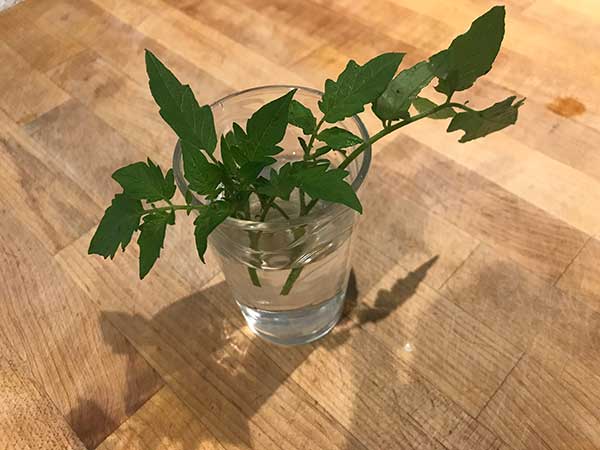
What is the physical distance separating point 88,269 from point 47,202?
10 cm

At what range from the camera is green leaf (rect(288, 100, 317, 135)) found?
1.23 ft

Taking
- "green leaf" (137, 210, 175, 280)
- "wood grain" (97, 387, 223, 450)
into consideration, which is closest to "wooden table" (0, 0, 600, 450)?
"wood grain" (97, 387, 223, 450)

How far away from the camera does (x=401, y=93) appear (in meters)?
0.34

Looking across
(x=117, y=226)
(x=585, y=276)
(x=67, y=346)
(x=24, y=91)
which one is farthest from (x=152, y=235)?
(x=24, y=91)

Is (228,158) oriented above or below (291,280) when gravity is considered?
above

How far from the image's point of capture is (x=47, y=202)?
61 centimetres

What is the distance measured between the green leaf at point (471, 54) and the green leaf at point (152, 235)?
17 cm

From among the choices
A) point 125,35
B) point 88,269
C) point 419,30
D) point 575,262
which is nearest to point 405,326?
point 575,262

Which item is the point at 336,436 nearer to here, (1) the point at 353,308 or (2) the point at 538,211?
(1) the point at 353,308

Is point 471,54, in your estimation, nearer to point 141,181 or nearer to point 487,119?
point 487,119

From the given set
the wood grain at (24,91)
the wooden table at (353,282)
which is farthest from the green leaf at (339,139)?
the wood grain at (24,91)

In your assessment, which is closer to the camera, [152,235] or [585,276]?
[152,235]

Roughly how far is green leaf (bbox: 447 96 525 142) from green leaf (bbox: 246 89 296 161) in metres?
0.09

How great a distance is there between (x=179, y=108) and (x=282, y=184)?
0.23ft
